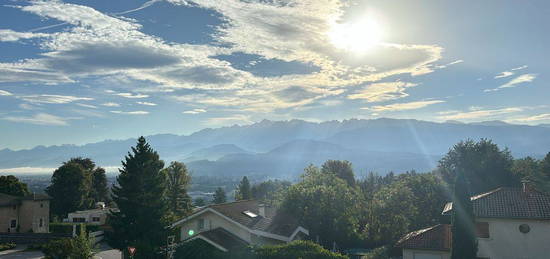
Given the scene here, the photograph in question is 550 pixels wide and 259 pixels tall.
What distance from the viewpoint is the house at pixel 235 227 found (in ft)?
102

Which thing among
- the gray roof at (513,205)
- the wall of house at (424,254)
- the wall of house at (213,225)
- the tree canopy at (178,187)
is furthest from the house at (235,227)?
the tree canopy at (178,187)

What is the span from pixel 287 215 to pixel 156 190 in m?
14.3

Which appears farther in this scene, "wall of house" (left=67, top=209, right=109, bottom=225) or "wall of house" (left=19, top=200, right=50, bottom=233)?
"wall of house" (left=67, top=209, right=109, bottom=225)

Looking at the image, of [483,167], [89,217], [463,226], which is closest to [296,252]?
[463,226]

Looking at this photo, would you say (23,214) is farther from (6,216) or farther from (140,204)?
(140,204)

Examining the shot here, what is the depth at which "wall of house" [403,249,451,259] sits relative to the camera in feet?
101

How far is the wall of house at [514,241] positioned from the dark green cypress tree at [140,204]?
2632 centimetres

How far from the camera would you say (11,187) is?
6531cm

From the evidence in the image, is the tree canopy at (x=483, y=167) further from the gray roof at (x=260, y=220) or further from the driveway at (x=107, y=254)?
the driveway at (x=107, y=254)

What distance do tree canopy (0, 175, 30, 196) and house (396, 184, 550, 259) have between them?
64.1 m

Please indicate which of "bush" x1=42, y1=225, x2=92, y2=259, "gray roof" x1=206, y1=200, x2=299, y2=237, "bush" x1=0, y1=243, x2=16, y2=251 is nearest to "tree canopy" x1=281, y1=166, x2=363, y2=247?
"gray roof" x1=206, y1=200, x2=299, y2=237

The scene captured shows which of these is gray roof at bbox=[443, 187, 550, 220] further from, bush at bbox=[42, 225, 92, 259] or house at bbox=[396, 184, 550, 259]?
bush at bbox=[42, 225, 92, 259]

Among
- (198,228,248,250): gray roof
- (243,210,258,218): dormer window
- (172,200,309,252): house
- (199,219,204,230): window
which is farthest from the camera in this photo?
(243,210,258,218): dormer window

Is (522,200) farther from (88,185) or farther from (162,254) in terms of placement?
(88,185)
